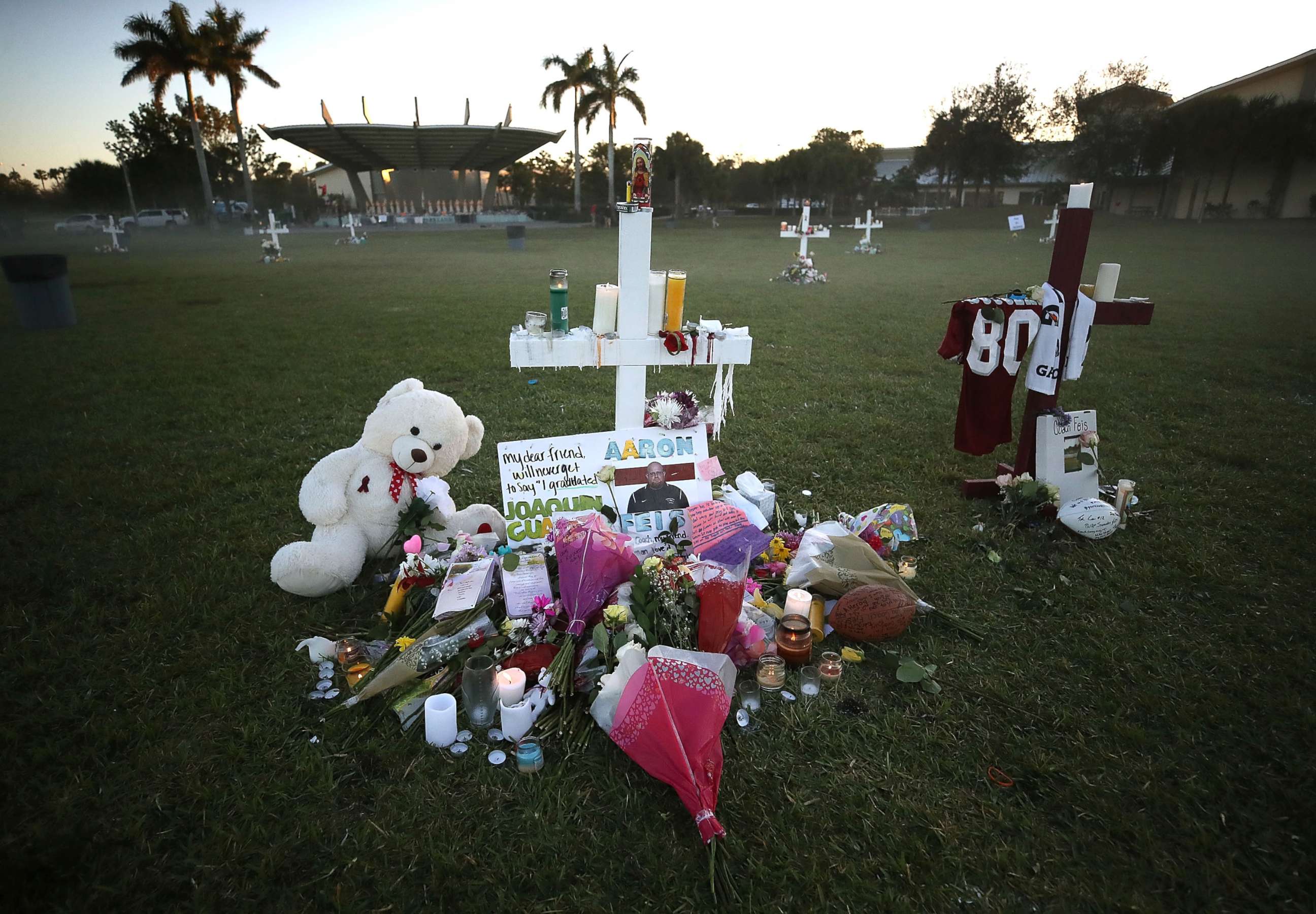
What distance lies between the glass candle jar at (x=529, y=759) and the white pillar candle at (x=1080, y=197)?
13.7 ft

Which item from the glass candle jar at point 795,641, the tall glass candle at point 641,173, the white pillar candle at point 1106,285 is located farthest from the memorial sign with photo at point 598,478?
the white pillar candle at point 1106,285

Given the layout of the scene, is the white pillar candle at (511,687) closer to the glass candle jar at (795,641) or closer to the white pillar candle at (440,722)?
the white pillar candle at (440,722)

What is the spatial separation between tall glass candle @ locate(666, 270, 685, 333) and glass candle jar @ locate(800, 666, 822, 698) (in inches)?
71.6

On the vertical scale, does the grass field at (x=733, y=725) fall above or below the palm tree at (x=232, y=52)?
below

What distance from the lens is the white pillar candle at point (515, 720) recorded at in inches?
97.6

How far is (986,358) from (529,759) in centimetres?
364

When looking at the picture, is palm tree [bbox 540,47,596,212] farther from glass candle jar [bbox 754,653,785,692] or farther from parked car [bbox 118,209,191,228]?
glass candle jar [bbox 754,653,785,692]

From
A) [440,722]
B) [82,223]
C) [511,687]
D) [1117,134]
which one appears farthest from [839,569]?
[1117,134]

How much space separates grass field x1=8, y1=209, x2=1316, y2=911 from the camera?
197 cm

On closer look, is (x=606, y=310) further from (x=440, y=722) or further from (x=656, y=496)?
(x=440, y=722)

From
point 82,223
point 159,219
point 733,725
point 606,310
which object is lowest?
point 733,725

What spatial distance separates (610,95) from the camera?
40.4m

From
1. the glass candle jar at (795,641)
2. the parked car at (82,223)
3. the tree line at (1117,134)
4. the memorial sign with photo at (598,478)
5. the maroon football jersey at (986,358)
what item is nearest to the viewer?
the glass candle jar at (795,641)

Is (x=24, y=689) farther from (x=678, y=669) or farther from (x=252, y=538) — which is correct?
(x=678, y=669)
